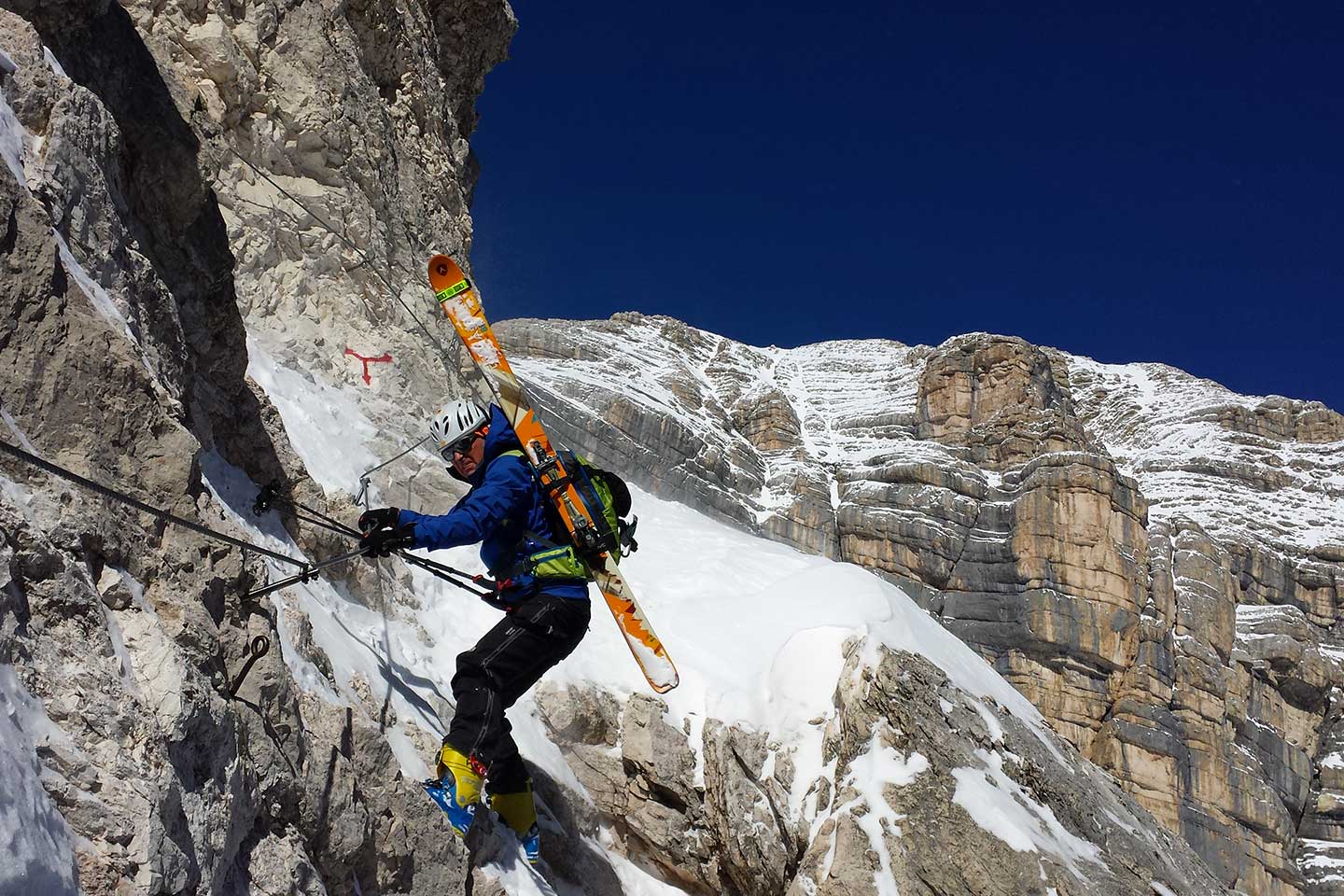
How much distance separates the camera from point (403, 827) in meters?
6.14

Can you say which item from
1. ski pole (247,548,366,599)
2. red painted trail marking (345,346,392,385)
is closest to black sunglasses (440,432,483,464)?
ski pole (247,548,366,599)

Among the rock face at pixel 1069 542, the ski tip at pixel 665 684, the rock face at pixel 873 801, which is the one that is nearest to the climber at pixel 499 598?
the ski tip at pixel 665 684

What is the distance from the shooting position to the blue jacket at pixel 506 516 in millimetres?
6927

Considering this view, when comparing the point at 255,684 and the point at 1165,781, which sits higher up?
the point at 1165,781

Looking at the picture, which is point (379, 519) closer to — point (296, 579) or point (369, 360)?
point (296, 579)

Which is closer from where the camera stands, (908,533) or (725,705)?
(725,705)

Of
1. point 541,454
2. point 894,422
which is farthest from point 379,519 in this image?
point 894,422

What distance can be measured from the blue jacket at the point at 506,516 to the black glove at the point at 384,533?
21 centimetres

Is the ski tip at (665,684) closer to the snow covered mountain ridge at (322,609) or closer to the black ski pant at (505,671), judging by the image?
the snow covered mountain ridge at (322,609)

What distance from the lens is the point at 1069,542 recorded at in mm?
64250

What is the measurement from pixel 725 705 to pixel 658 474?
49.8 m

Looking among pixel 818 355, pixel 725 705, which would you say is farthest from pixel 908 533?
pixel 818 355

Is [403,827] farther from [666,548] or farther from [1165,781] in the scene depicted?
[1165,781]

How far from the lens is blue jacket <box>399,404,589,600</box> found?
6927 mm
